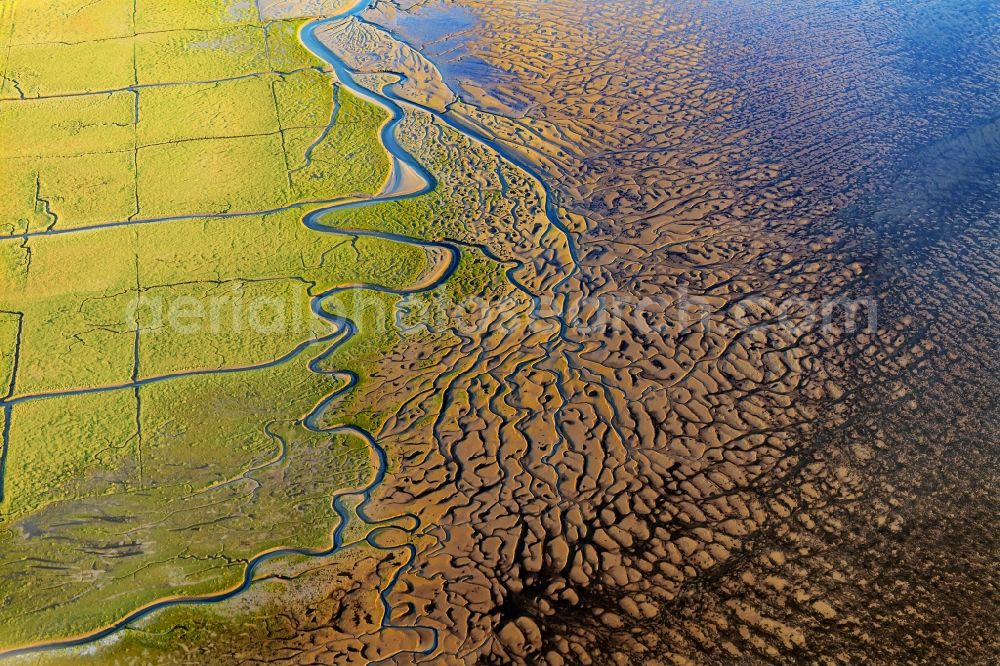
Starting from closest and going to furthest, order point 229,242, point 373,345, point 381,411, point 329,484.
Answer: point 329,484 → point 381,411 → point 373,345 → point 229,242

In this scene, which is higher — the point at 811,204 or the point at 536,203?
the point at 811,204

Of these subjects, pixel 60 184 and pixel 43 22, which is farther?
pixel 43 22

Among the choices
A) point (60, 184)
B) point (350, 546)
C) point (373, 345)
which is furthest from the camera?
point (60, 184)

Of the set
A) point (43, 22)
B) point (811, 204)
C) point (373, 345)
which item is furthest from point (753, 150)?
point (43, 22)

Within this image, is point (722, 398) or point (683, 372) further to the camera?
point (683, 372)

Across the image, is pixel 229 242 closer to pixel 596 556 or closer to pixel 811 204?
pixel 596 556

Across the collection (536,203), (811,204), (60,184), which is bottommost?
(60,184)

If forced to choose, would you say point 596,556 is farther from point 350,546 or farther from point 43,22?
point 43,22
